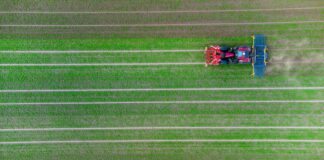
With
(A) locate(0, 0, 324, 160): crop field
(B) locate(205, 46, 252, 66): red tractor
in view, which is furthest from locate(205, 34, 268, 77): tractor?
(A) locate(0, 0, 324, 160): crop field

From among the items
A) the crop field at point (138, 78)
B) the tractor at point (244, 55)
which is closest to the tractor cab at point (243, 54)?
the tractor at point (244, 55)

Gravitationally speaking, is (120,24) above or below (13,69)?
above

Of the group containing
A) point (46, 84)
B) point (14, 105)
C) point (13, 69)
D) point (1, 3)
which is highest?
point (1, 3)

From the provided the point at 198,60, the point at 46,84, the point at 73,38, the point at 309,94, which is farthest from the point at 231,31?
the point at 46,84

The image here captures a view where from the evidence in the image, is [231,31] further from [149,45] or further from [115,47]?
[115,47]

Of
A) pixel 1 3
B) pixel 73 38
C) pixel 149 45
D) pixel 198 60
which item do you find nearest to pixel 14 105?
pixel 73 38

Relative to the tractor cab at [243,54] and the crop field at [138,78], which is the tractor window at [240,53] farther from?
the crop field at [138,78]

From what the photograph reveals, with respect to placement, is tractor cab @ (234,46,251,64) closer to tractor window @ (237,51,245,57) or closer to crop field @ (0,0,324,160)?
tractor window @ (237,51,245,57)
